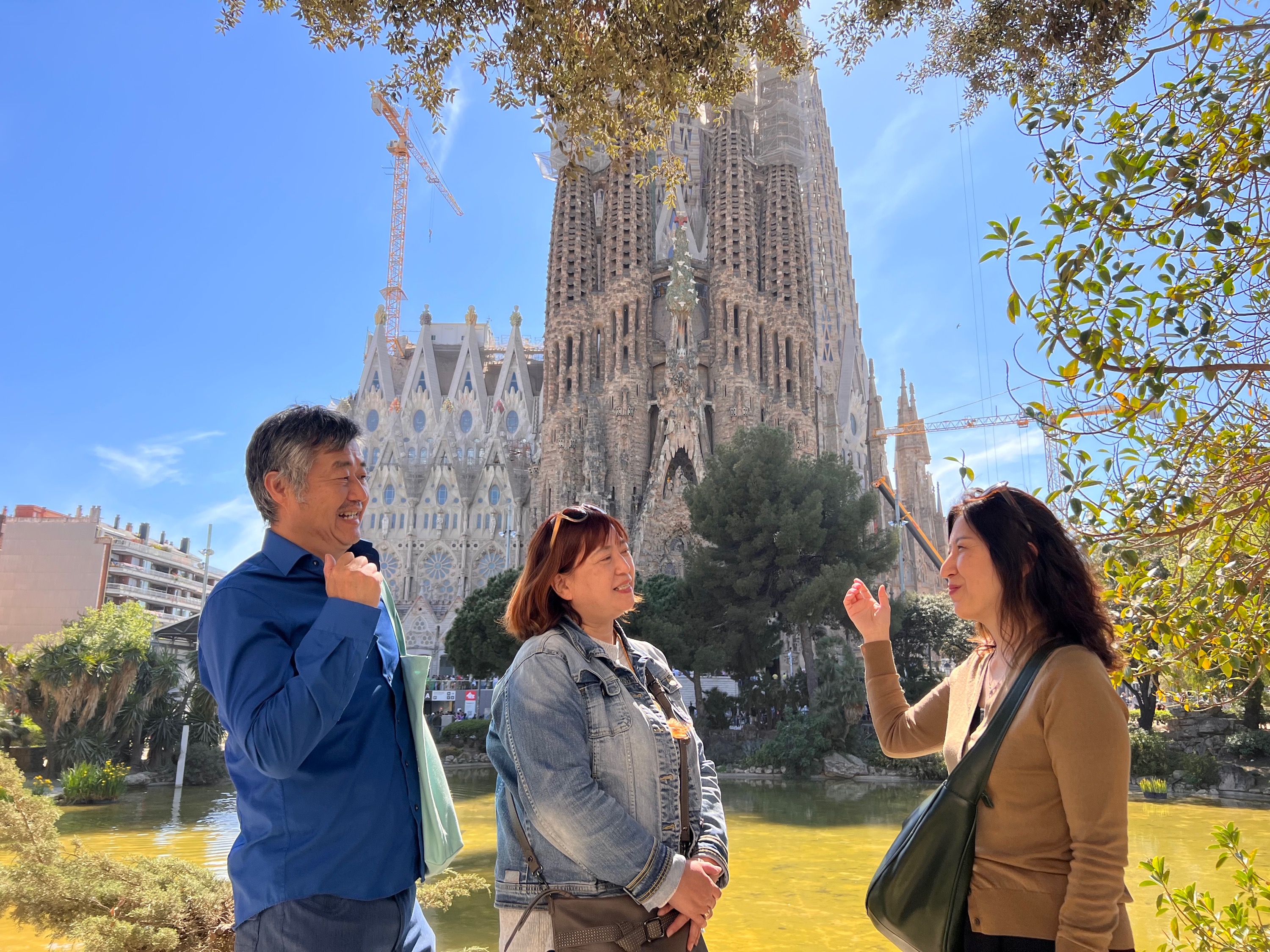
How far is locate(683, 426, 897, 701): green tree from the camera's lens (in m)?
21.0

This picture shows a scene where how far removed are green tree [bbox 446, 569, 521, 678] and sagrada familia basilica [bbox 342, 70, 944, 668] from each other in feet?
16.7

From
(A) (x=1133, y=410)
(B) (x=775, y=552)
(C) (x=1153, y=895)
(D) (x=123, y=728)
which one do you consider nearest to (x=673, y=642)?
(B) (x=775, y=552)

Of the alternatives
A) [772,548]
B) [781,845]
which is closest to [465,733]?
[772,548]

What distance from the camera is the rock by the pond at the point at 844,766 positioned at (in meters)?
17.6

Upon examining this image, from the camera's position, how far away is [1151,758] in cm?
1536

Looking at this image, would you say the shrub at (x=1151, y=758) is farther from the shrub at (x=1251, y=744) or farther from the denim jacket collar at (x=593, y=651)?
the denim jacket collar at (x=593, y=651)

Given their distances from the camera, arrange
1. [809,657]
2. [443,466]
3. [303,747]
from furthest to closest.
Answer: [443,466] → [809,657] → [303,747]

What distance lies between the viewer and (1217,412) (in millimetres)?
2510

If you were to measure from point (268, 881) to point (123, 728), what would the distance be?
18964 mm

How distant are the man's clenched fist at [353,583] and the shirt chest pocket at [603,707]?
49 cm

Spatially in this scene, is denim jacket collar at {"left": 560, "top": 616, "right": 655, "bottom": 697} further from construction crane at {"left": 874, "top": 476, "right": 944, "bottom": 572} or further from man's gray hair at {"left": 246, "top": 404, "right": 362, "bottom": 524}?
construction crane at {"left": 874, "top": 476, "right": 944, "bottom": 572}

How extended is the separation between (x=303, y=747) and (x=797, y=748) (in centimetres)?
1777

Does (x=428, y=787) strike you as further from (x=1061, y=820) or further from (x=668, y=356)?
(x=668, y=356)

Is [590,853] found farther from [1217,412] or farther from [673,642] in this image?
[673,642]
